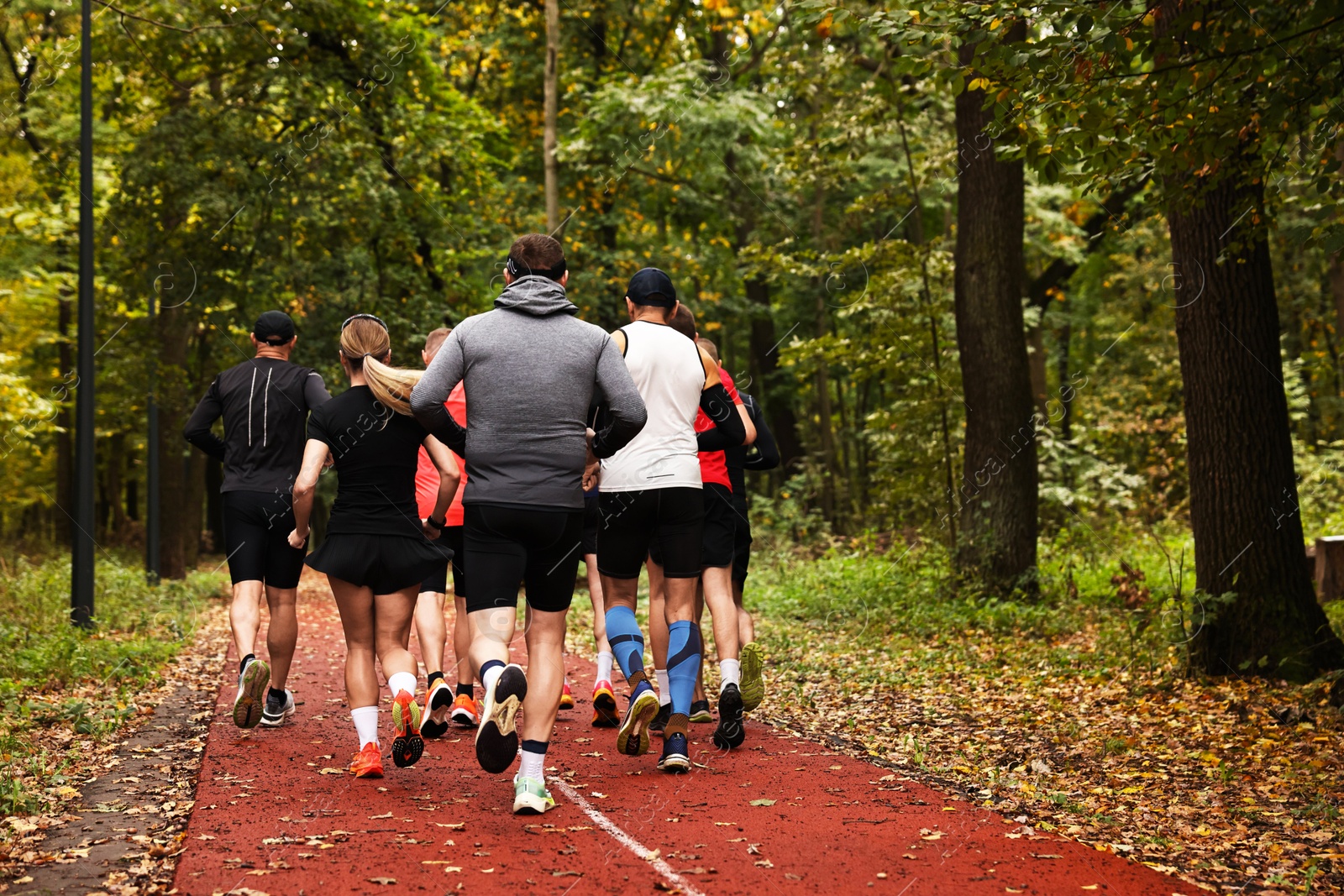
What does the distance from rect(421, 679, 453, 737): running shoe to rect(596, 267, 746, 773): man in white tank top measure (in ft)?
3.40

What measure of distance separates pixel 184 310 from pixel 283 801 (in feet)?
53.4

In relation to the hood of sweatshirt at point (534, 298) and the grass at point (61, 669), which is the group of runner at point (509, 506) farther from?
the grass at point (61, 669)

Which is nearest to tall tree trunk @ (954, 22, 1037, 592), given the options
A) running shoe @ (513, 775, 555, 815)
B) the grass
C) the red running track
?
the red running track

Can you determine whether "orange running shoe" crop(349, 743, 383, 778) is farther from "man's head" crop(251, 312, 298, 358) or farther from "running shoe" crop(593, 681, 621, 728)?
"man's head" crop(251, 312, 298, 358)

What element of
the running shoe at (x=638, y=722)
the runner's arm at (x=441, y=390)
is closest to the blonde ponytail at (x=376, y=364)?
the runner's arm at (x=441, y=390)

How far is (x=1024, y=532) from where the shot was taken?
12.8 meters

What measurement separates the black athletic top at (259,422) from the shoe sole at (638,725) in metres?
2.65

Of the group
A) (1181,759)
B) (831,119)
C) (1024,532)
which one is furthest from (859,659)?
(831,119)

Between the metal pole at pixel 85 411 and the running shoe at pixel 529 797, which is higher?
the metal pole at pixel 85 411

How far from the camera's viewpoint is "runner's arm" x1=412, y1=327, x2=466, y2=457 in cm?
503

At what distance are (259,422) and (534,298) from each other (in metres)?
2.60

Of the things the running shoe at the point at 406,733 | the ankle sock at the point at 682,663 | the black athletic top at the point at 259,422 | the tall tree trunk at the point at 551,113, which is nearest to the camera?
the running shoe at the point at 406,733

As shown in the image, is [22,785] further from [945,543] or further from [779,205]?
[779,205]

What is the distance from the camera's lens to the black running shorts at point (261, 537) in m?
6.84
